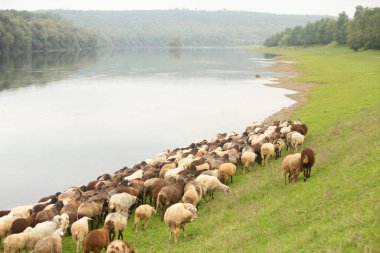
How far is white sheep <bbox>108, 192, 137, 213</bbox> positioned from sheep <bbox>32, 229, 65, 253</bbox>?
294 centimetres

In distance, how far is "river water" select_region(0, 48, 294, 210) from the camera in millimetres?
27562

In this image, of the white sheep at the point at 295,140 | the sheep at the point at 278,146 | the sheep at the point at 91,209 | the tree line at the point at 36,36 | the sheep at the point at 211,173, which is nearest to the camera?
the sheep at the point at 91,209

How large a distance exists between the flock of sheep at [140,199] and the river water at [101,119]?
20.8 feet

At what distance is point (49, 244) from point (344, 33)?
11444 centimetres

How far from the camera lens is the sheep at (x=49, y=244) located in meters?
12.9

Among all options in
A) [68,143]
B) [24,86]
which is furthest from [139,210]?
[24,86]

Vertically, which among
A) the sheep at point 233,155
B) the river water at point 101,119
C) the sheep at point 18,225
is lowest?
the river water at point 101,119

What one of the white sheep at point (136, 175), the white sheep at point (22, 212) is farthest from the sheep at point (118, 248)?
the white sheep at point (136, 175)

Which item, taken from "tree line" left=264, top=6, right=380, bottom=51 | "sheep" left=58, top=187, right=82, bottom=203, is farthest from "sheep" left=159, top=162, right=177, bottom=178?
"tree line" left=264, top=6, right=380, bottom=51

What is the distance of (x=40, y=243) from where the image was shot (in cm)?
1305

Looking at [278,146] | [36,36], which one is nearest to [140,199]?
[278,146]

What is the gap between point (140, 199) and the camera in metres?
18.3

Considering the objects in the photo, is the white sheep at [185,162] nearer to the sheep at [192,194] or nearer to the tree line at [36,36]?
the sheep at [192,194]

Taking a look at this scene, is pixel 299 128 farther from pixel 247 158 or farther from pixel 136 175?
pixel 136 175
